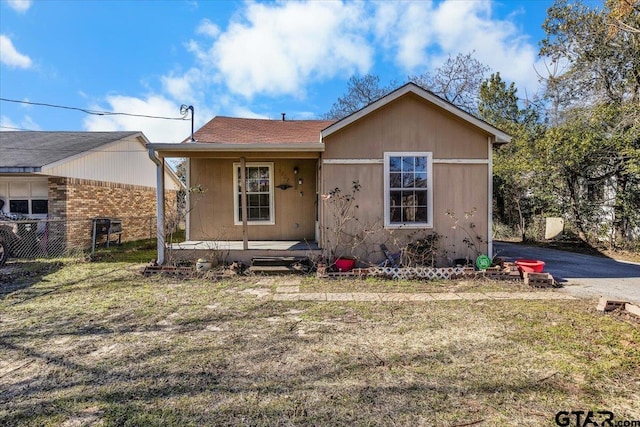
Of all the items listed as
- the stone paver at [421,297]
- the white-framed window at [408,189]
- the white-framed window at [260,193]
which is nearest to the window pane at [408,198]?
the white-framed window at [408,189]

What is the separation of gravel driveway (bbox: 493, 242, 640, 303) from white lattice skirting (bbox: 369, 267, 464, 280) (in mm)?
1846

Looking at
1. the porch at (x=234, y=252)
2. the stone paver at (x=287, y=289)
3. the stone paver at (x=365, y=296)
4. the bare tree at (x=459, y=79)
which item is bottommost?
the stone paver at (x=365, y=296)

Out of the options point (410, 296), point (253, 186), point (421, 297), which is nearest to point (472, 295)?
point (421, 297)

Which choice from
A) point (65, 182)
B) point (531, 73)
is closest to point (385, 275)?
point (65, 182)

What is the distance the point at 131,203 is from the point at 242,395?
13501 millimetres

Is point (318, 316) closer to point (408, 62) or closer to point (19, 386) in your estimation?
point (19, 386)

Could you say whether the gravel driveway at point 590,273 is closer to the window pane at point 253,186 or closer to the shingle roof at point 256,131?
the shingle roof at point 256,131

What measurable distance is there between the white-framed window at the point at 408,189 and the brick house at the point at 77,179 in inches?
313

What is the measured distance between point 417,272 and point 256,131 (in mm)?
6419

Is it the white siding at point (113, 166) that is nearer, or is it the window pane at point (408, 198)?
the window pane at point (408, 198)

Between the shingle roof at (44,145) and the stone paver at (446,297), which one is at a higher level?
the shingle roof at (44,145)

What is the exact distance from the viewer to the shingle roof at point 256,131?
31.4 feet

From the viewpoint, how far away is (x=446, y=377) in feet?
10.6

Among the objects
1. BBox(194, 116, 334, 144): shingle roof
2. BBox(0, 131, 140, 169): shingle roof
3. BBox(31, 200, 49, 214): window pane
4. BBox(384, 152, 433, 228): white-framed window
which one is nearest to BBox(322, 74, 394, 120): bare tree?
BBox(194, 116, 334, 144): shingle roof
